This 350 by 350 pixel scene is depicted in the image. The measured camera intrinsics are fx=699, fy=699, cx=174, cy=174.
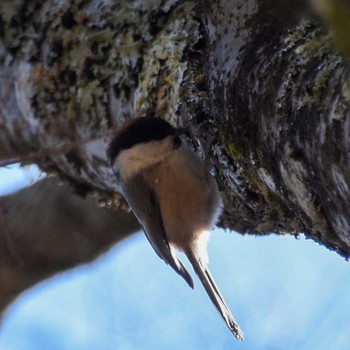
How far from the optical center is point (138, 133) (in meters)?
2.39

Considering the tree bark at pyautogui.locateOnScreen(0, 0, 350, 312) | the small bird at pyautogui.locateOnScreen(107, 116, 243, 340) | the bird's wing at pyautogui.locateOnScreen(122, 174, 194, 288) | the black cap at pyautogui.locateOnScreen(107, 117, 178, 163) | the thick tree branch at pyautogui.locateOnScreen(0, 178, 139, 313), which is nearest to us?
the tree bark at pyautogui.locateOnScreen(0, 0, 350, 312)

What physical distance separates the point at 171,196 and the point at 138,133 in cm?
34

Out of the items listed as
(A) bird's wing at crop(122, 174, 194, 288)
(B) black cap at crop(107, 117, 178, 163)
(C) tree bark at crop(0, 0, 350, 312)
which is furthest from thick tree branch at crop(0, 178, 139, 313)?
(B) black cap at crop(107, 117, 178, 163)

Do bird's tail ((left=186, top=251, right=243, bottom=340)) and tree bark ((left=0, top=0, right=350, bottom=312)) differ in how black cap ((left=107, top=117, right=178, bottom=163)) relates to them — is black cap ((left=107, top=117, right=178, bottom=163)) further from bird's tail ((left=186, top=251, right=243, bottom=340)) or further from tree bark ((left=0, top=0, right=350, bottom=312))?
bird's tail ((left=186, top=251, right=243, bottom=340))

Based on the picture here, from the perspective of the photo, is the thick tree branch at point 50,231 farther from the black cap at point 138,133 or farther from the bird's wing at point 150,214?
the black cap at point 138,133

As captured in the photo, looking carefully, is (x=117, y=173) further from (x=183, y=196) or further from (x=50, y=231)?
(x=50, y=231)

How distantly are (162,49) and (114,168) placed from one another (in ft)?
1.63

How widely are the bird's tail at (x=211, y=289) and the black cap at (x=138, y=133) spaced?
0.53 meters

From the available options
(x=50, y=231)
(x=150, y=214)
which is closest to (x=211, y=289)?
(x=150, y=214)

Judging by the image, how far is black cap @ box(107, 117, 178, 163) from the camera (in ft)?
7.43

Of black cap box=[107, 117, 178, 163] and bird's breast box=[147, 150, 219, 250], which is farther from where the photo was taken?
bird's breast box=[147, 150, 219, 250]

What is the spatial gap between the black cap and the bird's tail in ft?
1.75

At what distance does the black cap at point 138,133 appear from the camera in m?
2.26

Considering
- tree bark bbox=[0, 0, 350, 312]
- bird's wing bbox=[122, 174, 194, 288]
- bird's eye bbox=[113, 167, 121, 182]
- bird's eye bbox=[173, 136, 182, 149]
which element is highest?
tree bark bbox=[0, 0, 350, 312]
